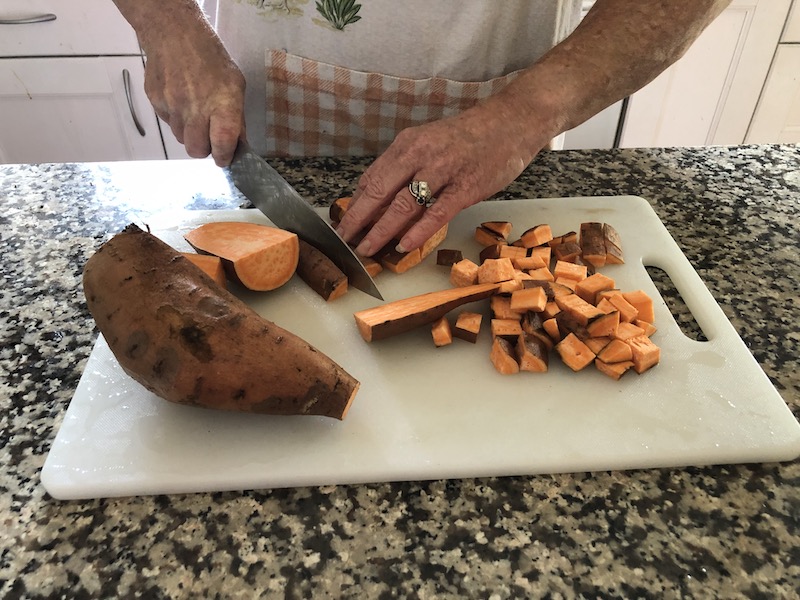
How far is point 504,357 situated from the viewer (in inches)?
41.1

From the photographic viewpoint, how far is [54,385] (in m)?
1.05

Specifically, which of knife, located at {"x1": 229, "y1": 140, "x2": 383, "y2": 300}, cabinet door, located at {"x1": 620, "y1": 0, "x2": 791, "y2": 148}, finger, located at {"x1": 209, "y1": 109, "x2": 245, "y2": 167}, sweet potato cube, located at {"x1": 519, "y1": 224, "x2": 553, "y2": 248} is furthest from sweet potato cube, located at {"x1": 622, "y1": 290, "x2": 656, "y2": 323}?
cabinet door, located at {"x1": 620, "y1": 0, "x2": 791, "y2": 148}

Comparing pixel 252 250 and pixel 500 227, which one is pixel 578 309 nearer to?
pixel 500 227

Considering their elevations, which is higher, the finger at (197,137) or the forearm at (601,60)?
the forearm at (601,60)

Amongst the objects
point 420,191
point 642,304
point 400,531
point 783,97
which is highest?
point 420,191

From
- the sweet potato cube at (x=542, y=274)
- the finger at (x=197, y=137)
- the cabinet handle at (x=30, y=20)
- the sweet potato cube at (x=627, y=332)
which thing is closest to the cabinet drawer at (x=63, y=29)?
the cabinet handle at (x=30, y=20)

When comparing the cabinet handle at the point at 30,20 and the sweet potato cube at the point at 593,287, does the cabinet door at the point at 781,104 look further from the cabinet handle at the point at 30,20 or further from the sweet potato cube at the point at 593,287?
the cabinet handle at the point at 30,20

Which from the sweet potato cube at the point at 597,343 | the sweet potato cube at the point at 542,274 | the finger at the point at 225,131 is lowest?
the sweet potato cube at the point at 597,343

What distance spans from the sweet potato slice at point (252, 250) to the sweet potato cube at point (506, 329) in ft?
1.32

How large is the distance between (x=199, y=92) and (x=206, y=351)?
708 mm

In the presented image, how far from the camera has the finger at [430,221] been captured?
1.22 meters

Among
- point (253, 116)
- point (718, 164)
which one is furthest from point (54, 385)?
point (718, 164)

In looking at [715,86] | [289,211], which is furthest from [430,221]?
[715,86]

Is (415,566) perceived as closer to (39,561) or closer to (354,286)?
(39,561)
